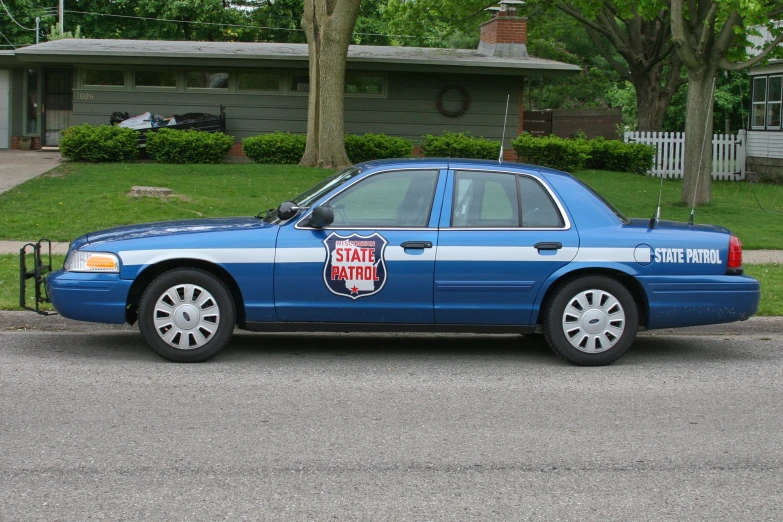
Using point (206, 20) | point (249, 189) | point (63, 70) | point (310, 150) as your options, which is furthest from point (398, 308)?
point (206, 20)

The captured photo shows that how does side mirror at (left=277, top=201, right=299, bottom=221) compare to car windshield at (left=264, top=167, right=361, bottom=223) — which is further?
car windshield at (left=264, top=167, right=361, bottom=223)

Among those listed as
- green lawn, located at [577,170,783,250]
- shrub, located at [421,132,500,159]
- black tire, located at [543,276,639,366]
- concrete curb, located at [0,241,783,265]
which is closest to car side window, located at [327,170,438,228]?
black tire, located at [543,276,639,366]

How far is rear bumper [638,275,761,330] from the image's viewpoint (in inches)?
291

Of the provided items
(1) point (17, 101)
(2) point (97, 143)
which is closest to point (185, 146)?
(2) point (97, 143)

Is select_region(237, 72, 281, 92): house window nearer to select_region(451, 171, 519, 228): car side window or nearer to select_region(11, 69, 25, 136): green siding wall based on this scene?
select_region(11, 69, 25, 136): green siding wall

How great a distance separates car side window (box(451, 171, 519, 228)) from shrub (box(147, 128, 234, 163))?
50.5 ft

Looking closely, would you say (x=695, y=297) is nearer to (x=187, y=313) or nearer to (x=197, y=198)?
(x=187, y=313)

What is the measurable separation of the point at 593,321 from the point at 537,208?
99cm

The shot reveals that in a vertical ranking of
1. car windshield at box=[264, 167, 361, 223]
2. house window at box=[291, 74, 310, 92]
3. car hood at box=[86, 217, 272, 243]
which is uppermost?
house window at box=[291, 74, 310, 92]

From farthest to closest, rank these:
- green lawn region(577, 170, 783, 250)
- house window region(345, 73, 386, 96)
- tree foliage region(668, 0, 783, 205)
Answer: house window region(345, 73, 386, 96)
tree foliage region(668, 0, 783, 205)
green lawn region(577, 170, 783, 250)

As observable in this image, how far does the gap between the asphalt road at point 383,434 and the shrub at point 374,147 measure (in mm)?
14359

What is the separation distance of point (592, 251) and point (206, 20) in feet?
120

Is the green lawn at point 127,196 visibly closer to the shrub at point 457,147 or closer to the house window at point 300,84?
the shrub at point 457,147

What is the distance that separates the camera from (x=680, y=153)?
2578 cm
